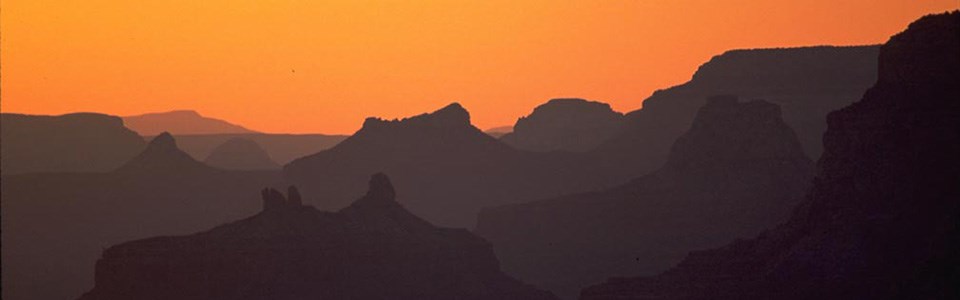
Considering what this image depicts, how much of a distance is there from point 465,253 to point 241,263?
23.0 m

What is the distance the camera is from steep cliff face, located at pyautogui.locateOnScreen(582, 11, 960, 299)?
7062 centimetres

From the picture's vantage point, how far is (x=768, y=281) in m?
78.1

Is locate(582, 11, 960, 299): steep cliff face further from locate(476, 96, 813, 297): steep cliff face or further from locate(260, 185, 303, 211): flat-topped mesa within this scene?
locate(476, 96, 813, 297): steep cliff face

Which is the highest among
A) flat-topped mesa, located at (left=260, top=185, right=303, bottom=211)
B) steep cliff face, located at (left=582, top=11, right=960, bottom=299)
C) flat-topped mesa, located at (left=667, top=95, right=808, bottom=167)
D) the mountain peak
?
flat-topped mesa, located at (left=667, top=95, right=808, bottom=167)

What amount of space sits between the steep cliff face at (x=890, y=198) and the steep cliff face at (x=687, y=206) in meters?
69.3

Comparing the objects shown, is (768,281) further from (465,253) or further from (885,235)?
(465,253)

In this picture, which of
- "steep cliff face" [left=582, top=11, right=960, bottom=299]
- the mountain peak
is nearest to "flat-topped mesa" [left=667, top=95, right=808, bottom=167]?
the mountain peak

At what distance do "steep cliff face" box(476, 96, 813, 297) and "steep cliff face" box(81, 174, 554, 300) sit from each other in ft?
91.9

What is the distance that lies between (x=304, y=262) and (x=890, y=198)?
2306 inches

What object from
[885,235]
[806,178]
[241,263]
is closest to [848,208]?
[885,235]

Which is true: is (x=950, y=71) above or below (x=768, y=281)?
above

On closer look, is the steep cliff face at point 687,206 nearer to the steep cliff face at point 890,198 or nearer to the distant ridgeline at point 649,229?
the distant ridgeline at point 649,229

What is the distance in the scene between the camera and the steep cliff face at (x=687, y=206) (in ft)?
522

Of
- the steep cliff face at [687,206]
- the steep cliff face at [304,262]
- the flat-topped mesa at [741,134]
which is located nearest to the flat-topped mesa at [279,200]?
the steep cliff face at [304,262]
